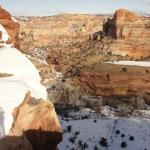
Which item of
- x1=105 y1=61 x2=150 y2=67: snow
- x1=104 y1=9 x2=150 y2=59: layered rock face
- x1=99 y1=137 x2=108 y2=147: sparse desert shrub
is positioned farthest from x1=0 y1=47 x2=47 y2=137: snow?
x1=104 y1=9 x2=150 y2=59: layered rock face

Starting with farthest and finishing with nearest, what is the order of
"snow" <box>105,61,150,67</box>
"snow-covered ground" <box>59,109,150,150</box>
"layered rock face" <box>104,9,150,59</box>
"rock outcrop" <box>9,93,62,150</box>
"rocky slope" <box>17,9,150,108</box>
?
1. "layered rock face" <box>104,9,150,59</box>
2. "snow" <box>105,61,150,67</box>
3. "rocky slope" <box>17,9,150,108</box>
4. "snow-covered ground" <box>59,109,150,150</box>
5. "rock outcrop" <box>9,93,62,150</box>

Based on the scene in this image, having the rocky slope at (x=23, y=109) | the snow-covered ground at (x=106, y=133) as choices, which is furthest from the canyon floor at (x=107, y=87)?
the rocky slope at (x=23, y=109)

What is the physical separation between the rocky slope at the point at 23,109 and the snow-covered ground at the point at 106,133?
9163mm

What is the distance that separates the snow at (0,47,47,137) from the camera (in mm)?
4785

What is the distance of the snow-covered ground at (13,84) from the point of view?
4.79 m

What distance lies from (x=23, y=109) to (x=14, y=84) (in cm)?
31

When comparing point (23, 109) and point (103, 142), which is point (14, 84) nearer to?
point (23, 109)

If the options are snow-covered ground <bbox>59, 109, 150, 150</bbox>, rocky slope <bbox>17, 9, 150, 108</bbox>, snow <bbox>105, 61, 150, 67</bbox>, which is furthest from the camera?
snow <bbox>105, 61, 150, 67</bbox>

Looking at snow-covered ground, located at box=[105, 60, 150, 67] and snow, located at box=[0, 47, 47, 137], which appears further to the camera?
snow-covered ground, located at box=[105, 60, 150, 67]

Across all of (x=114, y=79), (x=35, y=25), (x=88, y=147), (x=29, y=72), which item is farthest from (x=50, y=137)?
(x=35, y=25)

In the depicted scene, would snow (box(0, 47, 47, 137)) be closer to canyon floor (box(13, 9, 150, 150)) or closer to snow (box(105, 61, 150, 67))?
canyon floor (box(13, 9, 150, 150))

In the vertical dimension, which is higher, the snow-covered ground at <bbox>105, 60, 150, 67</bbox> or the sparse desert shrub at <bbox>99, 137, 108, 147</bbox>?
the sparse desert shrub at <bbox>99, 137, 108, 147</bbox>

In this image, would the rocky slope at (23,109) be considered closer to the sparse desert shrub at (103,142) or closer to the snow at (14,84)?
the snow at (14,84)

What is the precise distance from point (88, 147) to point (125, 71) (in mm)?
21386
